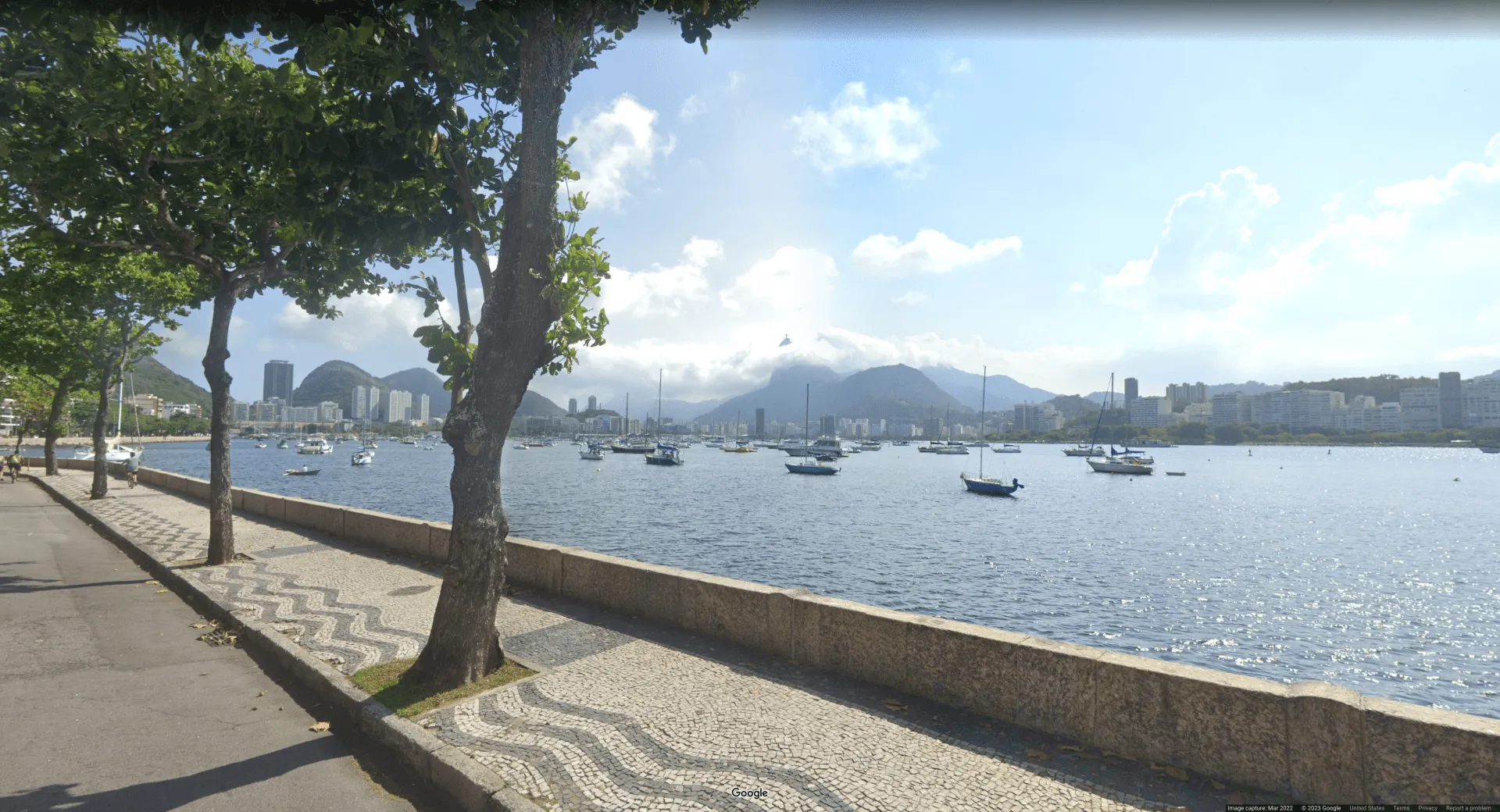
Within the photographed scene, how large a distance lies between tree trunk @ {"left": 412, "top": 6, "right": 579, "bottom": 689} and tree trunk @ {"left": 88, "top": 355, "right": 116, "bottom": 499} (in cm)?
2543

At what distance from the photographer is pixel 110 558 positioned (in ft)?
45.9

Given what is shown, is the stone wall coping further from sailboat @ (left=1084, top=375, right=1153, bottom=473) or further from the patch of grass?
sailboat @ (left=1084, top=375, right=1153, bottom=473)

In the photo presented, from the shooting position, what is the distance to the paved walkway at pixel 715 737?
4.45m

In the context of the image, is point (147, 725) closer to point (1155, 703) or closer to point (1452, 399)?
point (1155, 703)

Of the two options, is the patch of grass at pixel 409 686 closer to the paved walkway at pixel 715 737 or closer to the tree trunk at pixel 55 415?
the paved walkway at pixel 715 737

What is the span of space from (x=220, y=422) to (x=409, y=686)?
31.2 feet

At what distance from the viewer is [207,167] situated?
1111cm

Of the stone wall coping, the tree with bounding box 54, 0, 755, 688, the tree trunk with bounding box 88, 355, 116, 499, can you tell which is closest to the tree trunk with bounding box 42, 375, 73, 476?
the tree trunk with bounding box 88, 355, 116, 499

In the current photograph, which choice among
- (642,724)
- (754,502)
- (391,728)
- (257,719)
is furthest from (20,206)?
(754,502)

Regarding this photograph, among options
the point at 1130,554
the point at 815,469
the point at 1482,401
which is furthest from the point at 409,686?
the point at 1482,401

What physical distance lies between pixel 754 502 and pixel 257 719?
51.6m

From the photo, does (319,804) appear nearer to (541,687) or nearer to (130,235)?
Result: (541,687)

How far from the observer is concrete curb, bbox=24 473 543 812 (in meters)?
4.54

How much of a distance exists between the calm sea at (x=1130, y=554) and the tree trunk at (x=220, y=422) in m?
16.2
